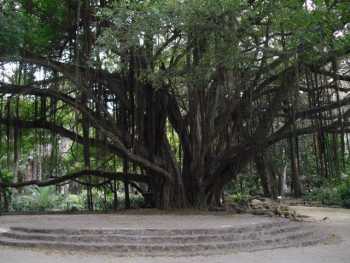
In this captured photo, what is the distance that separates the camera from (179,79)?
10.9 metres

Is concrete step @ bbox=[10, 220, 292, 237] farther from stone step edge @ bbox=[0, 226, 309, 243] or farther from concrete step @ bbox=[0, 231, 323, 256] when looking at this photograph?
concrete step @ bbox=[0, 231, 323, 256]

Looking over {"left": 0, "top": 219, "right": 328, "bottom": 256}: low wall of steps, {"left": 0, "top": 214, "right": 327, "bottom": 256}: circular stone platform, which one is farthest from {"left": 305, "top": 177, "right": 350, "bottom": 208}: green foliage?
{"left": 0, "top": 219, "right": 328, "bottom": 256}: low wall of steps

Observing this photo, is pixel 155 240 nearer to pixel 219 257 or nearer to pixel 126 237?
pixel 126 237

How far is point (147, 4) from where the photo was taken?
9.67m

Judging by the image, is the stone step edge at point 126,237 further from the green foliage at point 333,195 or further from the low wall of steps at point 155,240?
the green foliage at point 333,195

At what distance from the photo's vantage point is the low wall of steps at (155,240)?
7.98m

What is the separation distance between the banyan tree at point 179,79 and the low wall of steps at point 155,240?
313cm

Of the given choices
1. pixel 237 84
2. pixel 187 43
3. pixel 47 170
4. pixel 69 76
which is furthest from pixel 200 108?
pixel 47 170

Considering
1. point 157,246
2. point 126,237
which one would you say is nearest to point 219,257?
point 157,246

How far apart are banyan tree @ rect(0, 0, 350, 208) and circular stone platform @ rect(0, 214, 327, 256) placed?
2.91 m

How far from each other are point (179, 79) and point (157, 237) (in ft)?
12.4

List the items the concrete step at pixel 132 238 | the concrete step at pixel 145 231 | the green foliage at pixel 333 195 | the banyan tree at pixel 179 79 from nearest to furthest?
the concrete step at pixel 132 238 → the concrete step at pixel 145 231 → the banyan tree at pixel 179 79 → the green foliage at pixel 333 195

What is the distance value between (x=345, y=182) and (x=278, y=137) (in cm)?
789

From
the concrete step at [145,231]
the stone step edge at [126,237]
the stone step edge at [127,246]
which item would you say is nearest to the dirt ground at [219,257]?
the stone step edge at [127,246]
